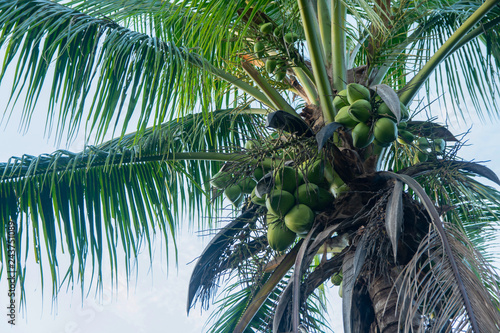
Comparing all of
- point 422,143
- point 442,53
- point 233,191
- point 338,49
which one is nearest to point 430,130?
point 422,143

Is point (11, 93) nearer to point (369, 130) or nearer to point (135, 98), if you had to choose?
point (135, 98)

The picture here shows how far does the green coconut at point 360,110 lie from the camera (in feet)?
5.44

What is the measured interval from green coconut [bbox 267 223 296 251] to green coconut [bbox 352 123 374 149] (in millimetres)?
351

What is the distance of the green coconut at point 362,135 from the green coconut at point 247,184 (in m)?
0.45

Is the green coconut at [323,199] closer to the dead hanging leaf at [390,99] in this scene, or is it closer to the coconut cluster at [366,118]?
the coconut cluster at [366,118]

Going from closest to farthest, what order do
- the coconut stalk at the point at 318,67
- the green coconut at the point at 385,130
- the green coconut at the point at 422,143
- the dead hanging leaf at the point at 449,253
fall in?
the dead hanging leaf at the point at 449,253, the green coconut at the point at 385,130, the coconut stalk at the point at 318,67, the green coconut at the point at 422,143

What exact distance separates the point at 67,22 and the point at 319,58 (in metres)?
1.02

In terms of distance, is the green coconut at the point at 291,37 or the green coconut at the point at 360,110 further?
the green coconut at the point at 291,37

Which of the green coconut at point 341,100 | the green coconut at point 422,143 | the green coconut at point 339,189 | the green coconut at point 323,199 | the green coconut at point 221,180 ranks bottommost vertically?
the green coconut at point 323,199

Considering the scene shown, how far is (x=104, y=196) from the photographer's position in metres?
2.63

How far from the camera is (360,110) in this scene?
65.2 inches

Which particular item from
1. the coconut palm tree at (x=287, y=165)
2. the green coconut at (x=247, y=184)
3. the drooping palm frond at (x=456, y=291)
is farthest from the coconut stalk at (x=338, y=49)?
the drooping palm frond at (x=456, y=291)

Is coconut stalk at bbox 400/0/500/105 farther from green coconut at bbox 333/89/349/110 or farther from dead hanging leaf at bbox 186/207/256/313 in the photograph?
dead hanging leaf at bbox 186/207/256/313

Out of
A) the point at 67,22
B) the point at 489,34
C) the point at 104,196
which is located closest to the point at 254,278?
the point at 104,196
